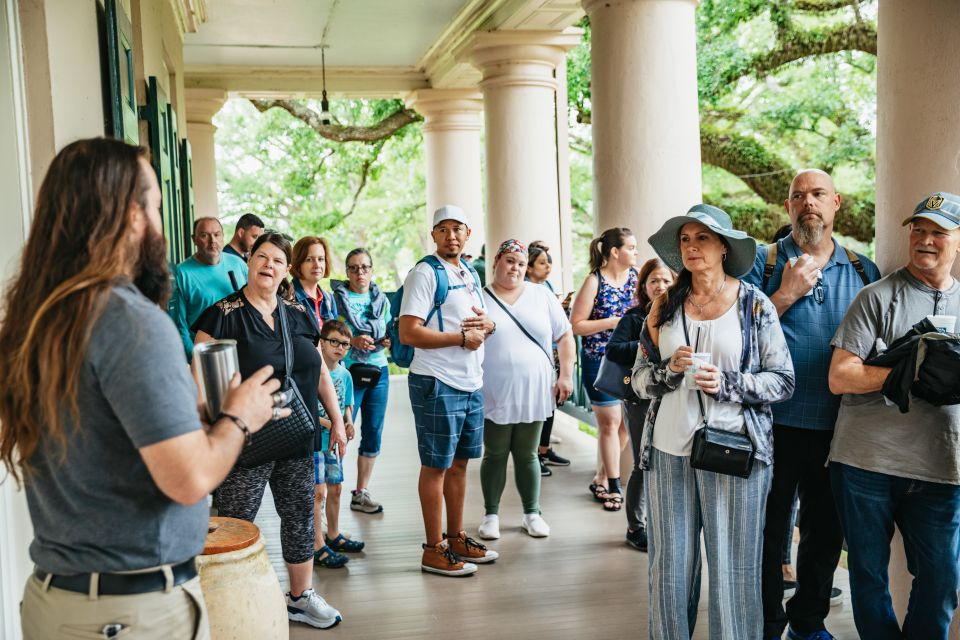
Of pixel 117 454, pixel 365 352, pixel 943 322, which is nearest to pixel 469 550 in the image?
pixel 365 352

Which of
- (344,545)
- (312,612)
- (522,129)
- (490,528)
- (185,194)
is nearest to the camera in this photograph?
(312,612)

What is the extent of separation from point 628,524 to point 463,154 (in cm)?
935

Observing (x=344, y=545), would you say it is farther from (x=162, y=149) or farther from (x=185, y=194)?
(x=185, y=194)

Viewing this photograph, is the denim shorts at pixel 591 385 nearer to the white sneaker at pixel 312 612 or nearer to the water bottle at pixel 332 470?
the water bottle at pixel 332 470

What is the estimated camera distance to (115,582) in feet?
6.55

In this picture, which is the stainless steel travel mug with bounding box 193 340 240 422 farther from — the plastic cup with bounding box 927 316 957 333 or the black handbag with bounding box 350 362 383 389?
the black handbag with bounding box 350 362 383 389

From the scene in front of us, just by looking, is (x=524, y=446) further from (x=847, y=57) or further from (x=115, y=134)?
(x=847, y=57)

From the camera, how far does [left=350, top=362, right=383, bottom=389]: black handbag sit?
6543 millimetres

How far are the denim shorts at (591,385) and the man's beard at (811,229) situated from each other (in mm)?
2691

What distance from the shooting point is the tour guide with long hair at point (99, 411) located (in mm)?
1892

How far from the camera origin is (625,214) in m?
6.83

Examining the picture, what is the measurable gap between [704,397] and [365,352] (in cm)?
335

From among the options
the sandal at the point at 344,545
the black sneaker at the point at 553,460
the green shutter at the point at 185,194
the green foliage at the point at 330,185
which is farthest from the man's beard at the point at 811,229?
the green foliage at the point at 330,185

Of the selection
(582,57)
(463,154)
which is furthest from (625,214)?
(582,57)
